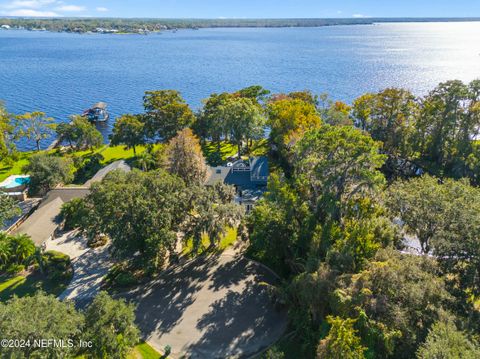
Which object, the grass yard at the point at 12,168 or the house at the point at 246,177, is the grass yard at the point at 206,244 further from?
the grass yard at the point at 12,168

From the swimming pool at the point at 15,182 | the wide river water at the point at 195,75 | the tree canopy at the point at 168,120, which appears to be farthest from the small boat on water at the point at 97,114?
the swimming pool at the point at 15,182

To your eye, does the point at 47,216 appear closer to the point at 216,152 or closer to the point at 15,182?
the point at 15,182

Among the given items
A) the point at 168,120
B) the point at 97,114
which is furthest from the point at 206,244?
the point at 97,114

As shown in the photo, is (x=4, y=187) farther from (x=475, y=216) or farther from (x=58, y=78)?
(x=58, y=78)

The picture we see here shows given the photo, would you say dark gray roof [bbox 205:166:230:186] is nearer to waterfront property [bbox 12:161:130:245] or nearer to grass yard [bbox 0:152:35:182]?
waterfront property [bbox 12:161:130:245]

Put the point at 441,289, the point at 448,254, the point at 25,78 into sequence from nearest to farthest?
1. the point at 441,289
2. the point at 448,254
3. the point at 25,78

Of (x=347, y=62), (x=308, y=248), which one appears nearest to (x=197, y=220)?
(x=308, y=248)

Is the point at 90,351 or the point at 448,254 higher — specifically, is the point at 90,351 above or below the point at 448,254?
below
